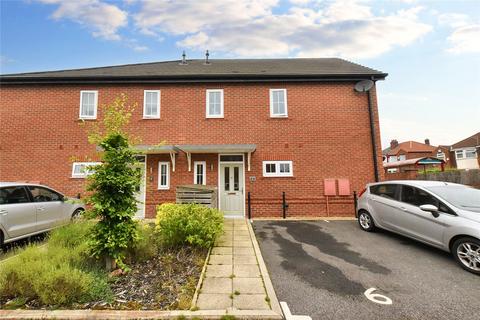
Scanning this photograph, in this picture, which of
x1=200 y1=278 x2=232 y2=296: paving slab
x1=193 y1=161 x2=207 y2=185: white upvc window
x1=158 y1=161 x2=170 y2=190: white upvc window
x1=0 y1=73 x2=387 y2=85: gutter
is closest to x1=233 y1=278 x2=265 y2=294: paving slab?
x1=200 y1=278 x2=232 y2=296: paving slab

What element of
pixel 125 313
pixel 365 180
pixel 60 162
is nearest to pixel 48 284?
pixel 125 313

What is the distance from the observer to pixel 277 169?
930 cm

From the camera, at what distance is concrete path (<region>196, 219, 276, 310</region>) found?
3027mm

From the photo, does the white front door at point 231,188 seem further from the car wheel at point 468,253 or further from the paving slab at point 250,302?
the car wheel at point 468,253

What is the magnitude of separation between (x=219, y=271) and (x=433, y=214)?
4.68m

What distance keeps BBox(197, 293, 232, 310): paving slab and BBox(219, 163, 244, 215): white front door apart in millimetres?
5910

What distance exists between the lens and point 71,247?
4461 millimetres

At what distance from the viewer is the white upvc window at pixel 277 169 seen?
365 inches

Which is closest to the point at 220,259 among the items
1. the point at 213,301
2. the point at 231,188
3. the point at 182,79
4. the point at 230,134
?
the point at 213,301

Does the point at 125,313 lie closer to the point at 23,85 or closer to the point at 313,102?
the point at 313,102

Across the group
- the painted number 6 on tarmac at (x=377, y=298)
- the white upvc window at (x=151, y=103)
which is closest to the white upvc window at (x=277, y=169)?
the white upvc window at (x=151, y=103)

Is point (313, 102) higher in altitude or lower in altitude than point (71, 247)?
Answer: higher

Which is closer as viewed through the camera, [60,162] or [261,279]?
[261,279]

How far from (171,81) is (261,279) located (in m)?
8.78
